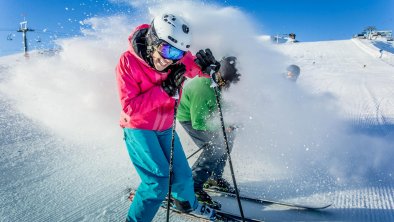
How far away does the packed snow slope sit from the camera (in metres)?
3.35

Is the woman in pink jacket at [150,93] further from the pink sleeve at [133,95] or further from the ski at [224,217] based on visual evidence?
the ski at [224,217]

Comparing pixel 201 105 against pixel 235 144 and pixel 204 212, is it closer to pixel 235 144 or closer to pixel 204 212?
pixel 204 212

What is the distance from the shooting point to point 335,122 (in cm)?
669

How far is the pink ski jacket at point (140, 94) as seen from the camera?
7.69ft

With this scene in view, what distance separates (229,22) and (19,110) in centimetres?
653

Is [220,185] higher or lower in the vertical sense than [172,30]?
lower

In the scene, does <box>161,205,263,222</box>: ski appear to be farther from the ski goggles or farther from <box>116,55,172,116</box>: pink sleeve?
the ski goggles

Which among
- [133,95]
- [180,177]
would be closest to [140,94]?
[133,95]

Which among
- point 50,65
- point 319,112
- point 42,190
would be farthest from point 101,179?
point 50,65

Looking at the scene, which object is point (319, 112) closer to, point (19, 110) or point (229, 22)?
point (229, 22)

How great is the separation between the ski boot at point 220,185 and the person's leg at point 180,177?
0.96m

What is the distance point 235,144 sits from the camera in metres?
5.42

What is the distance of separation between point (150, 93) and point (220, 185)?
1.99m

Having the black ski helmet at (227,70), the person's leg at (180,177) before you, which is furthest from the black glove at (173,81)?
the black ski helmet at (227,70)
